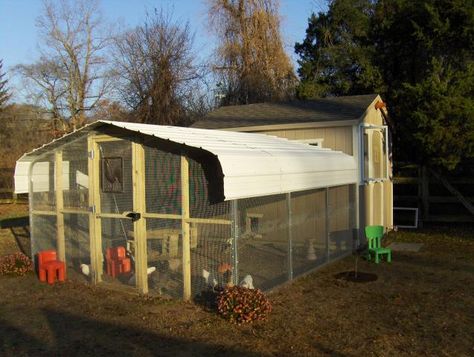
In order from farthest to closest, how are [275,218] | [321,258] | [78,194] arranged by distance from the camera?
[321,258] → [78,194] → [275,218]

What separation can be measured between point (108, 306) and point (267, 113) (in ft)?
27.6

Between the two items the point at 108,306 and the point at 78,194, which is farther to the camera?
the point at 78,194

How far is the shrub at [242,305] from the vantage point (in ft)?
20.3

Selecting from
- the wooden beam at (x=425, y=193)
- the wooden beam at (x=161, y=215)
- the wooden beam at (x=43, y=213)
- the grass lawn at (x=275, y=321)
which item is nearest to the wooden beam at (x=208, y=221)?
the wooden beam at (x=161, y=215)

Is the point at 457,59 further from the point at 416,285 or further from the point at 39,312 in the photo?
the point at 39,312

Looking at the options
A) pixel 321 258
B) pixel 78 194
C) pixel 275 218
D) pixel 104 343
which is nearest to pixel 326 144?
pixel 321 258

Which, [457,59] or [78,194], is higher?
[457,59]

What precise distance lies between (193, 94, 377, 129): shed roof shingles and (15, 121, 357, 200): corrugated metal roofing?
8.20ft

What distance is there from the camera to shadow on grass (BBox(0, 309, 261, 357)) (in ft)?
17.7

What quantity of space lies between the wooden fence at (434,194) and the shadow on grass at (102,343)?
1153cm

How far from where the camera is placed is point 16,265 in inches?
368

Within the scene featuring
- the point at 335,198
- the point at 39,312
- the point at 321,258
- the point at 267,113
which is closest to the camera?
the point at 39,312

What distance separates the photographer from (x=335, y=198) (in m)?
10.4

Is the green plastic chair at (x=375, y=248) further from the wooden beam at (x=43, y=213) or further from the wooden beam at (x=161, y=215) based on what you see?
the wooden beam at (x=43, y=213)
